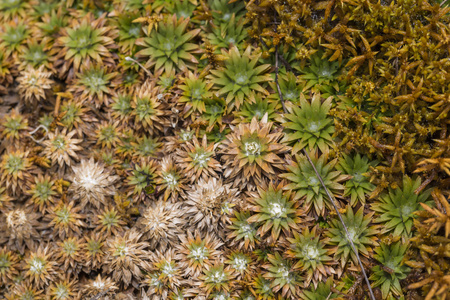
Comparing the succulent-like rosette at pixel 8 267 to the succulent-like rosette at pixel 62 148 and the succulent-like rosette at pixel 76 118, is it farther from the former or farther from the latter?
the succulent-like rosette at pixel 76 118

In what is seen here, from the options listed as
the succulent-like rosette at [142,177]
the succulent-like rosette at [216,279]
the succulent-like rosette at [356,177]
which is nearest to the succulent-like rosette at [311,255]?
the succulent-like rosette at [356,177]

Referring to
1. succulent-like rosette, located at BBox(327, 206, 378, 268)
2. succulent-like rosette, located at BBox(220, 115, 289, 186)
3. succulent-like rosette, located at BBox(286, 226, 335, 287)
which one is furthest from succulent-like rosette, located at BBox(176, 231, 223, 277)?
succulent-like rosette, located at BBox(327, 206, 378, 268)

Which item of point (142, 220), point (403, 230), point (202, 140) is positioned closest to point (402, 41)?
point (403, 230)

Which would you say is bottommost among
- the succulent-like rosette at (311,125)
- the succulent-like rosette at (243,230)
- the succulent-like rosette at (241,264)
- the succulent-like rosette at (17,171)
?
the succulent-like rosette at (241,264)

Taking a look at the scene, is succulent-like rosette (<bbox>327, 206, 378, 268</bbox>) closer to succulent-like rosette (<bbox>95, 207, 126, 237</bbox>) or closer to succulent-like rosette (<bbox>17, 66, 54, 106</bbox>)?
succulent-like rosette (<bbox>95, 207, 126, 237</bbox>)

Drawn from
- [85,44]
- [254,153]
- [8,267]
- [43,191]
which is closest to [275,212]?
[254,153]

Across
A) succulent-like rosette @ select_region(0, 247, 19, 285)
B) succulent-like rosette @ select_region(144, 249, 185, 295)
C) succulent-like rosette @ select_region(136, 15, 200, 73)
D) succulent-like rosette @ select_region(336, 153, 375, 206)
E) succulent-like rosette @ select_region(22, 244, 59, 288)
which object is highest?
succulent-like rosette @ select_region(136, 15, 200, 73)

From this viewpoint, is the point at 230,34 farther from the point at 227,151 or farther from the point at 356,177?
the point at 356,177
